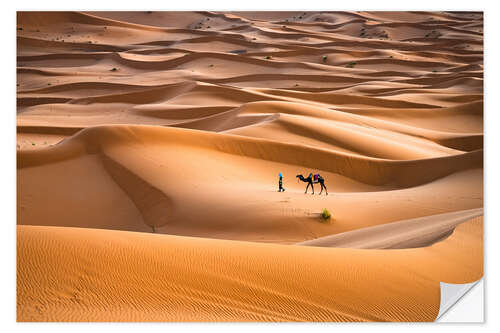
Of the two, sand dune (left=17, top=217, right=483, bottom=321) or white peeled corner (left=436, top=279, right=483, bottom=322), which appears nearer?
sand dune (left=17, top=217, right=483, bottom=321)

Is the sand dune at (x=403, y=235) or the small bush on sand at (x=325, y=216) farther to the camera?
the small bush on sand at (x=325, y=216)

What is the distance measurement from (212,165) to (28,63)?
60.0 feet

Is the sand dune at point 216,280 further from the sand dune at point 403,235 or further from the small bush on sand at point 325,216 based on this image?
the small bush on sand at point 325,216

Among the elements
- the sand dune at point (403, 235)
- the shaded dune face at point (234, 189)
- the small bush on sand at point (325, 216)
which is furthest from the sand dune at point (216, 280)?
the small bush on sand at point (325, 216)

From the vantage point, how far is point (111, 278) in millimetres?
4602

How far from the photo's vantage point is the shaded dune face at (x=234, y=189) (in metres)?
4.64

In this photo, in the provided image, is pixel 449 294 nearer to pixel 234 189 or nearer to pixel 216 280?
pixel 216 280

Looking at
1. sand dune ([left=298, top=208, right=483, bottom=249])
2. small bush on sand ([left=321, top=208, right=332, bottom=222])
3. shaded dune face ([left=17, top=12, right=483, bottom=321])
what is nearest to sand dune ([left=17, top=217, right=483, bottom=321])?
shaded dune face ([left=17, top=12, right=483, bottom=321])

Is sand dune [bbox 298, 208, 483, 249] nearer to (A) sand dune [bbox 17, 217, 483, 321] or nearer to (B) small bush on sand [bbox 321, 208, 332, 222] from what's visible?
(A) sand dune [bbox 17, 217, 483, 321]

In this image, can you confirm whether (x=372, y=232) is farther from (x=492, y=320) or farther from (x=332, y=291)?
(x=332, y=291)

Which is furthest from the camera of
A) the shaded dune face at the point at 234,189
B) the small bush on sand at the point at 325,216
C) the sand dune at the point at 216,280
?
the small bush on sand at the point at 325,216

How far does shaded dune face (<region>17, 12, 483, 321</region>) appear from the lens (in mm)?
4637

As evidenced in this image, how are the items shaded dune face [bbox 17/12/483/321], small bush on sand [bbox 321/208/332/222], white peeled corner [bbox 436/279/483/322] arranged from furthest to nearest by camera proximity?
small bush on sand [bbox 321/208/332/222], white peeled corner [bbox 436/279/483/322], shaded dune face [bbox 17/12/483/321]
